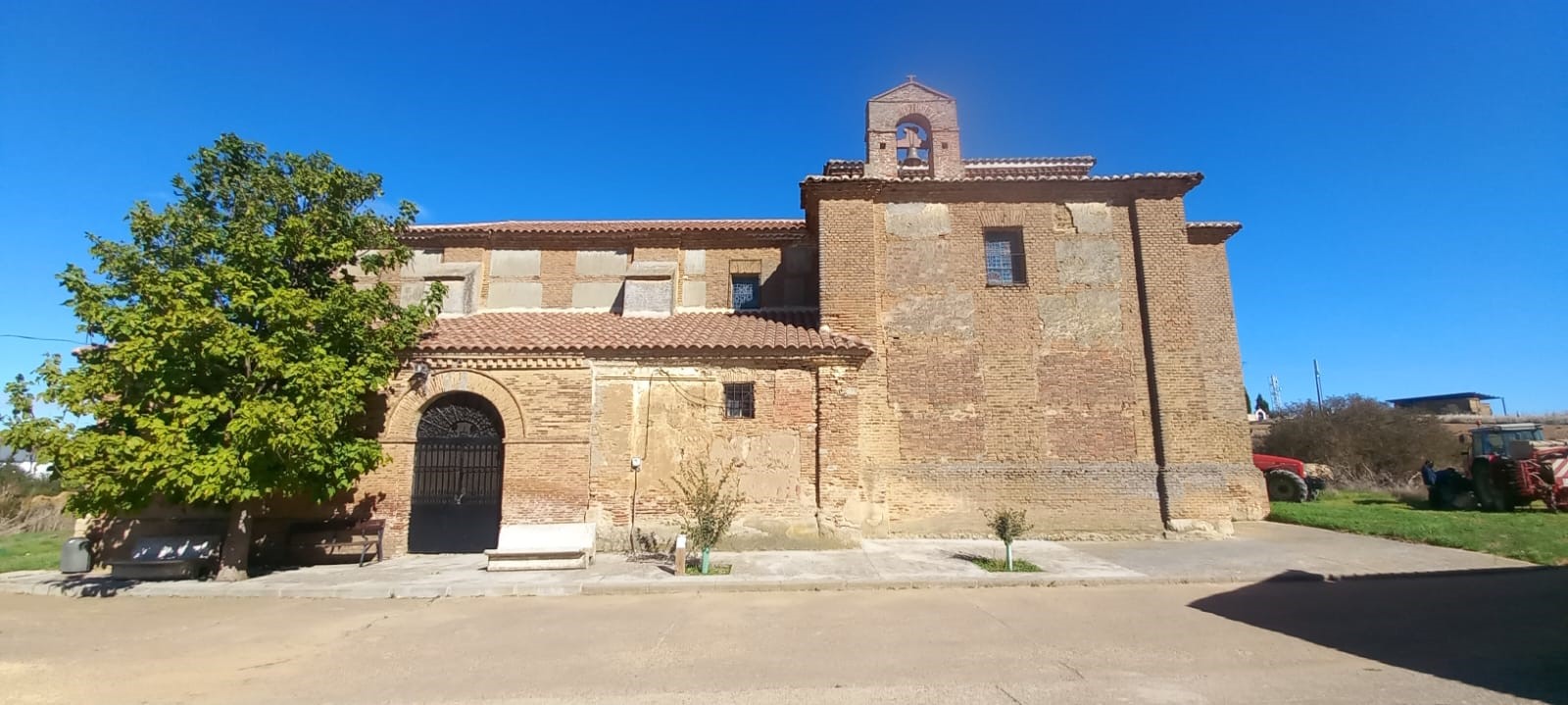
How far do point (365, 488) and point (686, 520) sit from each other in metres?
5.62

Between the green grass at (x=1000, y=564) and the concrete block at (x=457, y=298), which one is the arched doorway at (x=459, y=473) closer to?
the concrete block at (x=457, y=298)

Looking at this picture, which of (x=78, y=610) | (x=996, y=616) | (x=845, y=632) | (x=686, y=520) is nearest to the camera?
(x=845, y=632)

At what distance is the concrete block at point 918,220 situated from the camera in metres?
14.0

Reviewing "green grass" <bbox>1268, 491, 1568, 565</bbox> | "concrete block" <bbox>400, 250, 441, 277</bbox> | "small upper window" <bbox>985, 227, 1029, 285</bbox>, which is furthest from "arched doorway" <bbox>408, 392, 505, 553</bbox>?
"green grass" <bbox>1268, 491, 1568, 565</bbox>

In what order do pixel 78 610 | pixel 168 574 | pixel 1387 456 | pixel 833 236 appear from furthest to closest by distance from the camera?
pixel 1387 456
pixel 833 236
pixel 168 574
pixel 78 610

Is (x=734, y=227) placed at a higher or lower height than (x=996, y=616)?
higher

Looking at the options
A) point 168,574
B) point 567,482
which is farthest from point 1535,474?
point 168,574

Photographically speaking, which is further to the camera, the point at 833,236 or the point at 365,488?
the point at 833,236

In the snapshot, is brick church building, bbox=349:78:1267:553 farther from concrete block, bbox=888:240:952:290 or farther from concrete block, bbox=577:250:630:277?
concrete block, bbox=577:250:630:277

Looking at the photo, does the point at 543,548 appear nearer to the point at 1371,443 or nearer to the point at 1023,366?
the point at 1023,366

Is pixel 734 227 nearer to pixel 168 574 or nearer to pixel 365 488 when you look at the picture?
pixel 365 488

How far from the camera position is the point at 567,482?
11.8m

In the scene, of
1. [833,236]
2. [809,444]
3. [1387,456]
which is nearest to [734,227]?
[833,236]

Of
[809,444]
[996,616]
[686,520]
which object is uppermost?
[809,444]
